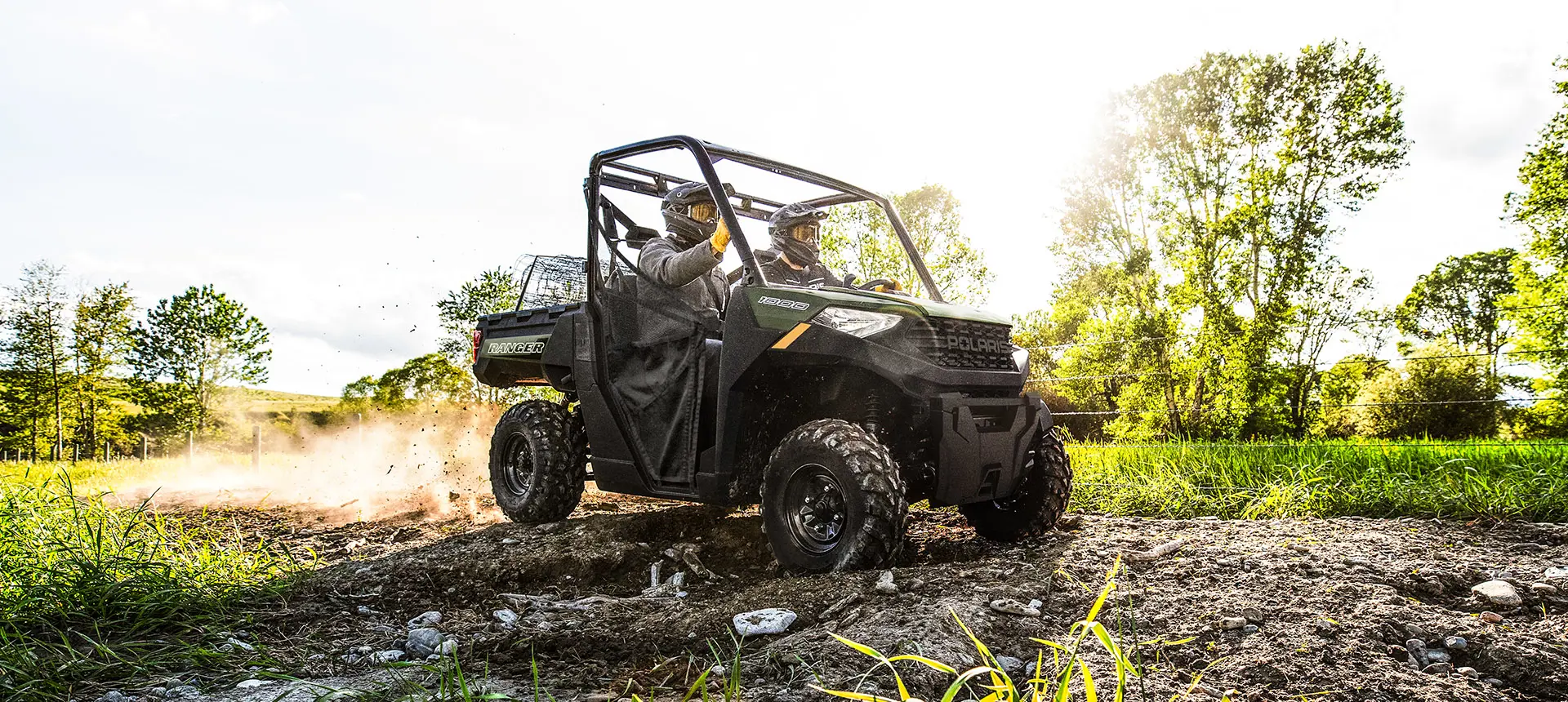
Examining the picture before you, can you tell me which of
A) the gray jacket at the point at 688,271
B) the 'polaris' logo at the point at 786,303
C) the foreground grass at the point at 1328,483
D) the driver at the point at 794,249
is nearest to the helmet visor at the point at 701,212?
the gray jacket at the point at 688,271

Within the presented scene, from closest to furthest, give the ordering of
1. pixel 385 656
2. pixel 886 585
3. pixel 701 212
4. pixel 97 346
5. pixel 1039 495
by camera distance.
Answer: pixel 385 656
pixel 886 585
pixel 1039 495
pixel 701 212
pixel 97 346

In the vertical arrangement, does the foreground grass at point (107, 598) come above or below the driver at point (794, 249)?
below

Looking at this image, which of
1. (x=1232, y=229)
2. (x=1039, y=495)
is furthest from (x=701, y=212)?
(x=1232, y=229)

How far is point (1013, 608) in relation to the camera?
128 inches

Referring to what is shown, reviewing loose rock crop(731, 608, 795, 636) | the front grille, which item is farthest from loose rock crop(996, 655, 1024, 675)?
the front grille

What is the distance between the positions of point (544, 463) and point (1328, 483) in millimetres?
5445

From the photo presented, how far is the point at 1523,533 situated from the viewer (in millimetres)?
4824

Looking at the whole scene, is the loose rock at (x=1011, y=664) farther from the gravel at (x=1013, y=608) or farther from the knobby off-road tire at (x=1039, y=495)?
the knobby off-road tire at (x=1039, y=495)

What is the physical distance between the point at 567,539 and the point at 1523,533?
5181 mm

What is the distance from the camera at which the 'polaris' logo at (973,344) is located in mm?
4500

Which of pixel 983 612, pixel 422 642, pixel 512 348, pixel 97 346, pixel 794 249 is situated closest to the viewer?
pixel 983 612

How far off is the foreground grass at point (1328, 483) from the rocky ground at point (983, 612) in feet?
1.59

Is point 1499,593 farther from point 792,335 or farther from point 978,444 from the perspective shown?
point 792,335

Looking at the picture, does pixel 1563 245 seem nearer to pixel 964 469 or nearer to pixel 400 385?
pixel 964 469
